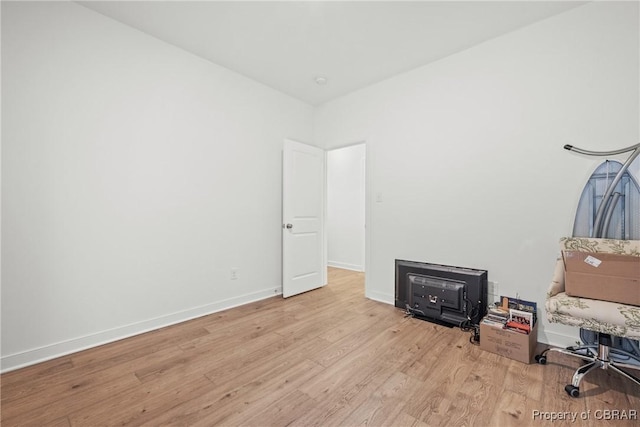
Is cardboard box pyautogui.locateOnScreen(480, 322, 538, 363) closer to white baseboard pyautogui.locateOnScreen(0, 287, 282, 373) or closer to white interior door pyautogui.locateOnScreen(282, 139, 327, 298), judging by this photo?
white interior door pyautogui.locateOnScreen(282, 139, 327, 298)

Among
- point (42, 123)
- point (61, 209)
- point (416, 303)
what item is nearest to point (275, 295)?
point (416, 303)

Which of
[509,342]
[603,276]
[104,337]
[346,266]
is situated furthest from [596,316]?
[346,266]

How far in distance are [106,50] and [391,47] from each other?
8.43ft

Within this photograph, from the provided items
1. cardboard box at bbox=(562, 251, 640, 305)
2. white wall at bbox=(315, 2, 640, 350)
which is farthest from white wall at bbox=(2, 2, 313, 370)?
cardboard box at bbox=(562, 251, 640, 305)

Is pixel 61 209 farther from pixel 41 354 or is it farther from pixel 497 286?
pixel 497 286

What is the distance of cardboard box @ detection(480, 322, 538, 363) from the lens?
75.0 inches

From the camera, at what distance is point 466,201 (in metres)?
2.65

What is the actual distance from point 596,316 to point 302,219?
2841 millimetres

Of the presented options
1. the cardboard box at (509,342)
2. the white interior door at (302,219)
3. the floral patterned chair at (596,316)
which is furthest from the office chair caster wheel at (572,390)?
the white interior door at (302,219)

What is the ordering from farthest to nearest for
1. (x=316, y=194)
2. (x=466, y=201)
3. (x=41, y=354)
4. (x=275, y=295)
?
(x=316, y=194) < (x=275, y=295) < (x=466, y=201) < (x=41, y=354)

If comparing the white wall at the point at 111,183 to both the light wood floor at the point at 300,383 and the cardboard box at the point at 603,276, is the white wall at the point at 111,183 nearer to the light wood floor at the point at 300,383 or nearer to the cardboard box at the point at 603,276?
the light wood floor at the point at 300,383

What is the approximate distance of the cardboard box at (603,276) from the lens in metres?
1.60

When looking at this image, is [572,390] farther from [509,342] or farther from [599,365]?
[509,342]

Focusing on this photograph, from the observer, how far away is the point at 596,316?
1556 millimetres
